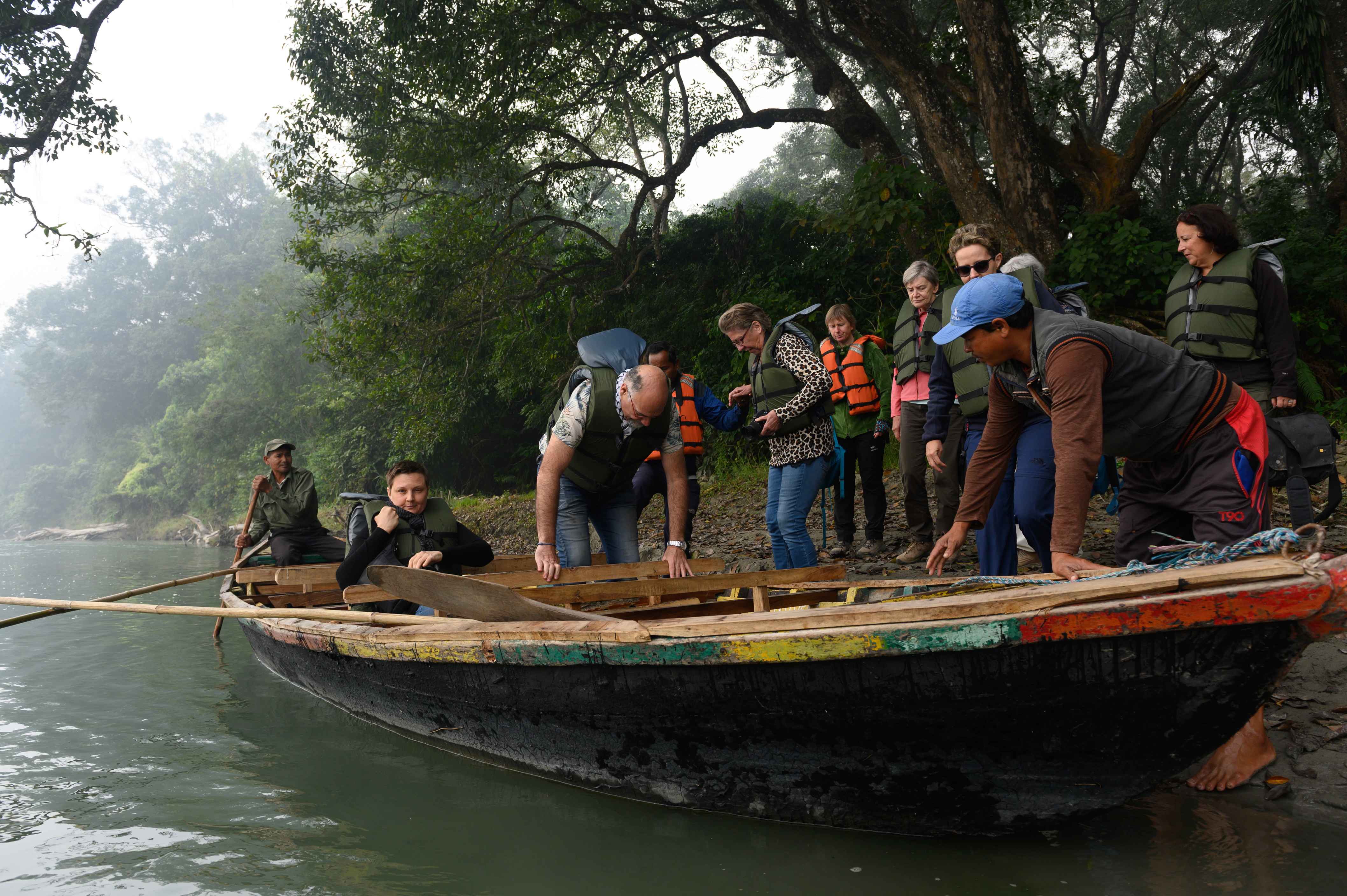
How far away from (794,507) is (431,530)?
207 centimetres

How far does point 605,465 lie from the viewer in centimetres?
451

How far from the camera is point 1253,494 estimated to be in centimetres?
265

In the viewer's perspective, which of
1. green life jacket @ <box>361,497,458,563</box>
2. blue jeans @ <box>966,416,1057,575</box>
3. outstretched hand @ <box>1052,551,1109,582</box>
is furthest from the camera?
green life jacket @ <box>361,497,458,563</box>

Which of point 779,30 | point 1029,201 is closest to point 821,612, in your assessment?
point 1029,201

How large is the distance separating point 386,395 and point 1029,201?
1047cm

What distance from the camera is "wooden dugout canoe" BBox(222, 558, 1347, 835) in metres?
2.14

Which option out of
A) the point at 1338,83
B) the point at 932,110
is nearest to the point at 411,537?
the point at 932,110

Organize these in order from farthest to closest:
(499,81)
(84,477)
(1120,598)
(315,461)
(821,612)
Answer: (84,477)
(315,461)
(499,81)
(821,612)
(1120,598)

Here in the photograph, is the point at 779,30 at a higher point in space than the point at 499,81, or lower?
higher

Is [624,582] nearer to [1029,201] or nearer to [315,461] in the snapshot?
[1029,201]

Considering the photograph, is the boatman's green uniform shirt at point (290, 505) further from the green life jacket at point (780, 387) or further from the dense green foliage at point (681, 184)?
the dense green foliage at point (681, 184)

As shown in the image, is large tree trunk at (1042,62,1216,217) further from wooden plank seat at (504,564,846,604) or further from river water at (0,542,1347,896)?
river water at (0,542,1347,896)

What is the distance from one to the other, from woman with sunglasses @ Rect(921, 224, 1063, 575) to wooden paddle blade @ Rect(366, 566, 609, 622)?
1.77 metres

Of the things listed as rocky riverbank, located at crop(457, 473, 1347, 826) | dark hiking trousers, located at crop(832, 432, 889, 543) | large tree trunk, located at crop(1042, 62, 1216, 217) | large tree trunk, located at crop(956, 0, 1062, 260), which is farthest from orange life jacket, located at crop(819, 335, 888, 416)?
large tree trunk, located at crop(1042, 62, 1216, 217)
